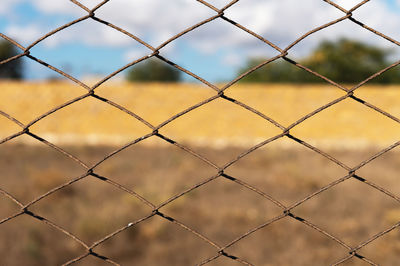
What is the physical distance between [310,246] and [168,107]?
1041 centimetres

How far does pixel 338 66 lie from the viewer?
2797 centimetres

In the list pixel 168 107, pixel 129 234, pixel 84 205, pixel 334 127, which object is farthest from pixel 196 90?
pixel 129 234

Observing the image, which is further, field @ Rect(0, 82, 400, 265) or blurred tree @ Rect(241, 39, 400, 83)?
blurred tree @ Rect(241, 39, 400, 83)

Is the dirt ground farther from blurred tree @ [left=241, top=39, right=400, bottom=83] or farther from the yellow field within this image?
blurred tree @ [left=241, top=39, right=400, bottom=83]

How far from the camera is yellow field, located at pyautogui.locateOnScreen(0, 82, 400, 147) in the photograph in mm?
14758

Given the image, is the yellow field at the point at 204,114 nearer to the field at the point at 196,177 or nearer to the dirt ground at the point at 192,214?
the field at the point at 196,177

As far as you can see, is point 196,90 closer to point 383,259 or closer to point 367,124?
point 367,124

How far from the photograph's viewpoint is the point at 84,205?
669 centimetres

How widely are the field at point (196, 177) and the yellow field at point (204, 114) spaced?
0.04 m

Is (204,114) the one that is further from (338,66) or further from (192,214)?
(338,66)

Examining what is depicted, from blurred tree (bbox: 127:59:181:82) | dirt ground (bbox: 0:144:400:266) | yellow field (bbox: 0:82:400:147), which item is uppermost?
dirt ground (bbox: 0:144:400:266)

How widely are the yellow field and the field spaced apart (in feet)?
0.12

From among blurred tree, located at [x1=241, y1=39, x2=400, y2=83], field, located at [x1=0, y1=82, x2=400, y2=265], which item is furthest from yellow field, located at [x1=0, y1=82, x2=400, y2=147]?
blurred tree, located at [x1=241, y1=39, x2=400, y2=83]

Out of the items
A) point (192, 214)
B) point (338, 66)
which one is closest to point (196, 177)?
point (192, 214)
